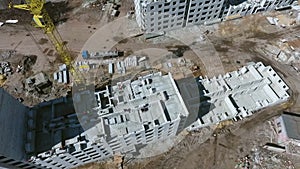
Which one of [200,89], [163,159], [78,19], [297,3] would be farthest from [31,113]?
[297,3]

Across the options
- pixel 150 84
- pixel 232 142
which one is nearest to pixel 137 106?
pixel 150 84

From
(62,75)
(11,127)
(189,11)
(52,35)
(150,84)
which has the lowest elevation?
(11,127)

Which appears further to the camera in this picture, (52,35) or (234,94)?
(52,35)

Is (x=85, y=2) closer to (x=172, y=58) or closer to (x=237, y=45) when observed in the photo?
(x=172, y=58)

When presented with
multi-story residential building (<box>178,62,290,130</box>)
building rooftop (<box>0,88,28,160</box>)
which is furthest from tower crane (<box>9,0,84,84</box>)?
multi-story residential building (<box>178,62,290,130</box>)

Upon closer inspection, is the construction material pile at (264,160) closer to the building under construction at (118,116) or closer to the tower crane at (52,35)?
the building under construction at (118,116)

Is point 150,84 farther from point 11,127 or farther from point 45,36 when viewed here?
point 45,36

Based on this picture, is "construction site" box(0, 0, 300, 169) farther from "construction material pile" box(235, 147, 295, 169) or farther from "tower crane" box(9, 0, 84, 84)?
"tower crane" box(9, 0, 84, 84)
